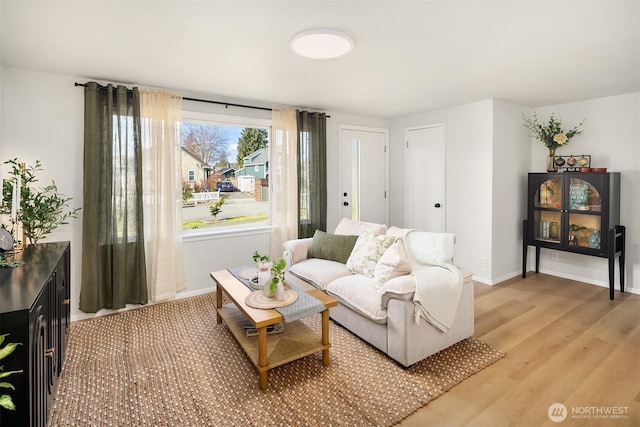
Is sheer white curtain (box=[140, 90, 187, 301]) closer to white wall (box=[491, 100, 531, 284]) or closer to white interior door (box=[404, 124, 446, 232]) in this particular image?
white interior door (box=[404, 124, 446, 232])

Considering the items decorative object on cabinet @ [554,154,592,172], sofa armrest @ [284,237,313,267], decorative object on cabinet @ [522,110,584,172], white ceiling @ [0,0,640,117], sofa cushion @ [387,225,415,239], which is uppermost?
white ceiling @ [0,0,640,117]

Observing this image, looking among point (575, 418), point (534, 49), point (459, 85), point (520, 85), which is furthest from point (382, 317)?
point (520, 85)

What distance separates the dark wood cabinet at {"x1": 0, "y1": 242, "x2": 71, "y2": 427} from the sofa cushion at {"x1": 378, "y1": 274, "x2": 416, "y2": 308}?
197 cm

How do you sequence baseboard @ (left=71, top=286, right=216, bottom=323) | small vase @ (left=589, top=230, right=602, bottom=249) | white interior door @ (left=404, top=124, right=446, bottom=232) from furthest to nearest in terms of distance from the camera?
1. white interior door @ (left=404, top=124, right=446, bottom=232)
2. small vase @ (left=589, top=230, right=602, bottom=249)
3. baseboard @ (left=71, top=286, right=216, bottom=323)

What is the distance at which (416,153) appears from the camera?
199 inches

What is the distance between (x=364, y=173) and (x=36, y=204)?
12.9ft

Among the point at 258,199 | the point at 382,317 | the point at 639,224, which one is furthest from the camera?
the point at 258,199

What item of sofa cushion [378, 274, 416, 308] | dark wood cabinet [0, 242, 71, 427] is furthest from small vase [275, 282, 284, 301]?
dark wood cabinet [0, 242, 71, 427]

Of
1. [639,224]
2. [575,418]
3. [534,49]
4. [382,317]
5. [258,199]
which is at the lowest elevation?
[575,418]

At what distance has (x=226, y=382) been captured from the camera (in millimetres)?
2256

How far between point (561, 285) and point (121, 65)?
17.5ft

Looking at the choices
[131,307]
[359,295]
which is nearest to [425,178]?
[359,295]

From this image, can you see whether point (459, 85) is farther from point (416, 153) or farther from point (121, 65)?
point (121, 65)

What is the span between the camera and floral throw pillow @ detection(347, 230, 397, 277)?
3.03 metres
